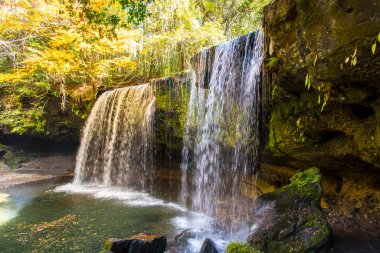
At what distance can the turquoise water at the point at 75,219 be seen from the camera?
545cm

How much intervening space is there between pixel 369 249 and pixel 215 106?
4.52 m

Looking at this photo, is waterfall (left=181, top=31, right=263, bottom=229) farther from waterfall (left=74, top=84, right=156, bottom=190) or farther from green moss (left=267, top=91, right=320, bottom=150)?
waterfall (left=74, top=84, right=156, bottom=190)

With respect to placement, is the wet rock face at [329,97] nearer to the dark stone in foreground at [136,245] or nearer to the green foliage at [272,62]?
the green foliage at [272,62]

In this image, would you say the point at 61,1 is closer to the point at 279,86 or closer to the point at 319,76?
the point at 279,86

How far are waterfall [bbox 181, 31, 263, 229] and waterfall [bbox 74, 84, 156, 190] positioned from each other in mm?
2391

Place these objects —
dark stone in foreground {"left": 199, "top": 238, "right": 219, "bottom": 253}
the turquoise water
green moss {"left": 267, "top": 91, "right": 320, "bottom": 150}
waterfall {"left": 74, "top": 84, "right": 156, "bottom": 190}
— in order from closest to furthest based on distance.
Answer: dark stone in foreground {"left": 199, "top": 238, "right": 219, "bottom": 253} → green moss {"left": 267, "top": 91, "right": 320, "bottom": 150} → the turquoise water → waterfall {"left": 74, "top": 84, "right": 156, "bottom": 190}

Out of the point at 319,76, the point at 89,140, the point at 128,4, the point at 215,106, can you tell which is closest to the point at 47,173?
the point at 89,140

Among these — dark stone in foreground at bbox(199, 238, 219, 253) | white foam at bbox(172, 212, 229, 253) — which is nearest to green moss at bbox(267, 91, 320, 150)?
white foam at bbox(172, 212, 229, 253)

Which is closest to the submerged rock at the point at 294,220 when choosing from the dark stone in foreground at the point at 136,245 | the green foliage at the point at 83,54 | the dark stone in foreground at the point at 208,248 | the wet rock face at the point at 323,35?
the dark stone in foreground at the point at 208,248

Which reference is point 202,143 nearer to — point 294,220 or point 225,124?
point 225,124

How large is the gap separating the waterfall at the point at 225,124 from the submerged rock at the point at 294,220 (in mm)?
2000

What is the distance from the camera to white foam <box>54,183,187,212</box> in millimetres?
8300

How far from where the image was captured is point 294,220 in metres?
4.17

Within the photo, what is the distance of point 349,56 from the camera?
300 centimetres
